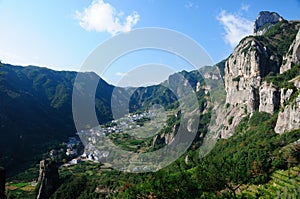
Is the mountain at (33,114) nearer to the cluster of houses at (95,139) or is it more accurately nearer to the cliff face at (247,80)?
the cluster of houses at (95,139)

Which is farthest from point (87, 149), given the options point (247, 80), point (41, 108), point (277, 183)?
point (277, 183)

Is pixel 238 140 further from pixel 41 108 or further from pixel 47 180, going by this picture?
pixel 41 108

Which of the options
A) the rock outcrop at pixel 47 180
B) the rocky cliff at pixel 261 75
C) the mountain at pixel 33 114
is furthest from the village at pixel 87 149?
the rocky cliff at pixel 261 75

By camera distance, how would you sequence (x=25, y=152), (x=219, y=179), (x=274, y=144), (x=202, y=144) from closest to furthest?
(x=219, y=179)
(x=274, y=144)
(x=202, y=144)
(x=25, y=152)

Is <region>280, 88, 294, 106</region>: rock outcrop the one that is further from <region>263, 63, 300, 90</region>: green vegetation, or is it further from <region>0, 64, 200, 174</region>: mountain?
<region>0, 64, 200, 174</region>: mountain

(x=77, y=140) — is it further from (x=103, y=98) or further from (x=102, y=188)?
(x=103, y=98)

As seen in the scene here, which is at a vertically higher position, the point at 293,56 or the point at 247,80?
the point at 293,56

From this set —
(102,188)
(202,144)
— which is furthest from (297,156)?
(202,144)
